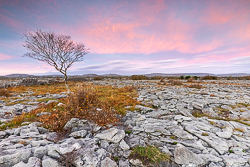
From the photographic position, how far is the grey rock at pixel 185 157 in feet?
9.41

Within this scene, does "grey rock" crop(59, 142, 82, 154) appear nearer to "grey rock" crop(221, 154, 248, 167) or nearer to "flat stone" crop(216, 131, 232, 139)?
"grey rock" crop(221, 154, 248, 167)

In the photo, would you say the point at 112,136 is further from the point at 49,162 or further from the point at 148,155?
the point at 49,162

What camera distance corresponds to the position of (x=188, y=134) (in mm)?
4016

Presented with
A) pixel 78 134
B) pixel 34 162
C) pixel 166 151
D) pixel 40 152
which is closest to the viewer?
pixel 34 162

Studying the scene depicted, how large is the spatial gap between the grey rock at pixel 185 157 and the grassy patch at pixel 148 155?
27 cm

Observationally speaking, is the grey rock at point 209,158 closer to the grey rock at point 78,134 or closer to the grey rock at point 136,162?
the grey rock at point 136,162

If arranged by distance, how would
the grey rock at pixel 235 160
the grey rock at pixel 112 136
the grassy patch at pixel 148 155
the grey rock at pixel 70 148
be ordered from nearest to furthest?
1. the grey rock at pixel 235 160
2. the grassy patch at pixel 148 155
3. the grey rock at pixel 70 148
4. the grey rock at pixel 112 136

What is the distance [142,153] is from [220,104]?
7.69m

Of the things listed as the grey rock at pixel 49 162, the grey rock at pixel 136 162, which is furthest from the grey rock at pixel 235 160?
the grey rock at pixel 49 162

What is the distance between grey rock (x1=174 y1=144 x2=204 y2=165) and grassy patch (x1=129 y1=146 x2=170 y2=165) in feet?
0.88

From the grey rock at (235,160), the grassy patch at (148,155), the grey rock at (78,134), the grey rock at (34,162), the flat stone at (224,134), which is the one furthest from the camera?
the grey rock at (78,134)

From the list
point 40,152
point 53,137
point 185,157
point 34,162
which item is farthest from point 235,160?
point 53,137

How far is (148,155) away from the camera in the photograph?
10.1ft

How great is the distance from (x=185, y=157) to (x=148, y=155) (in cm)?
99
